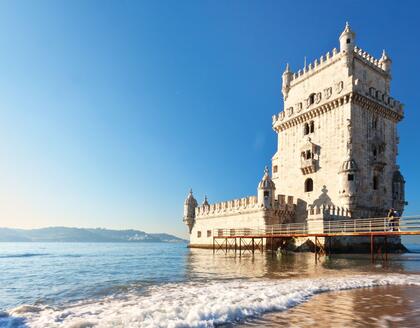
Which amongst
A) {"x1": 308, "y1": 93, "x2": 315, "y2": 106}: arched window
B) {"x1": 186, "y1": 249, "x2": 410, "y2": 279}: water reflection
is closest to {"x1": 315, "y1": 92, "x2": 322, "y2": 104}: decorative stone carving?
{"x1": 308, "y1": 93, "x2": 315, "y2": 106}: arched window

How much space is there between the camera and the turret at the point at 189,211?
47844mm

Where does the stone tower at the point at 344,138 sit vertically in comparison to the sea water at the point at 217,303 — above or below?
above

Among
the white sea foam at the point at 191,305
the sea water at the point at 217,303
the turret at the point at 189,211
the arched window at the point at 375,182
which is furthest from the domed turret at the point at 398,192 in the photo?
the turret at the point at 189,211

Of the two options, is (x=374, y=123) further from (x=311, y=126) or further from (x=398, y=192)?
(x=398, y=192)

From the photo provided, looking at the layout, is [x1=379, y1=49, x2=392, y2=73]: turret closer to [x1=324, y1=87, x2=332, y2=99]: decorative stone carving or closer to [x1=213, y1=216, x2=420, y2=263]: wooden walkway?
[x1=324, y1=87, x2=332, y2=99]: decorative stone carving

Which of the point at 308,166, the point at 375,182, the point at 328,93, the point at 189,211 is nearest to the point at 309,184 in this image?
the point at 308,166

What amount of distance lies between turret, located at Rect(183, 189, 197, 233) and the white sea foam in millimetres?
33739

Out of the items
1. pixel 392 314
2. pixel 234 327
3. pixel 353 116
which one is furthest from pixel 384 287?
pixel 353 116

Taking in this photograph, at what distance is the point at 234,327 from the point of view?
782cm

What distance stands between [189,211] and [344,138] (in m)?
23.8

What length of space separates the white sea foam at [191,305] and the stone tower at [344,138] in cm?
1935

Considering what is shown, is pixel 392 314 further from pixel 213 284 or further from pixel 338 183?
pixel 338 183

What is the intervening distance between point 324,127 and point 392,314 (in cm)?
2851

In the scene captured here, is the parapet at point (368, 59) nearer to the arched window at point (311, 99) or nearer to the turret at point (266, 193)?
the arched window at point (311, 99)
